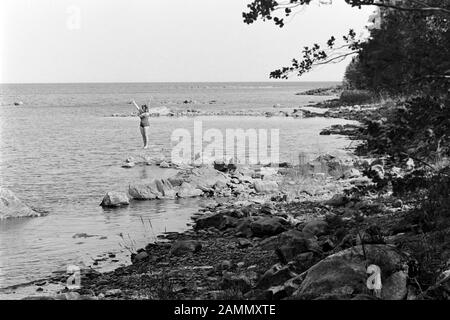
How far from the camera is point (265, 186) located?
17.4 m

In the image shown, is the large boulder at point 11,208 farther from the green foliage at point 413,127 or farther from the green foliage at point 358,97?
the green foliage at point 358,97

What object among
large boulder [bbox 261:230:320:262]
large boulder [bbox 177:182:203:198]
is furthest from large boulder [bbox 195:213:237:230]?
large boulder [bbox 177:182:203:198]

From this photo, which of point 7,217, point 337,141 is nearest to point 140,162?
point 7,217

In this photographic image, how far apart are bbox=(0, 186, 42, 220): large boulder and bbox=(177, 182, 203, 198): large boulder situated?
4397mm

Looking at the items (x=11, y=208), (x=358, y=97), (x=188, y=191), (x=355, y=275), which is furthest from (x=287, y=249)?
(x=358, y=97)

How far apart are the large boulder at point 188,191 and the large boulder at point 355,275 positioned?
10.9 metres

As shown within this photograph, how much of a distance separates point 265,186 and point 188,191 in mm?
2478

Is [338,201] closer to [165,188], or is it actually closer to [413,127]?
[165,188]

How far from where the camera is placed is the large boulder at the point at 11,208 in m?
14.1

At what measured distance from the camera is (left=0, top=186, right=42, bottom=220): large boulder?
46.2 feet

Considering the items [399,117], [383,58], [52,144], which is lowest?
[52,144]
